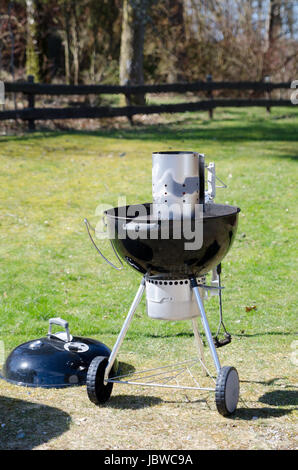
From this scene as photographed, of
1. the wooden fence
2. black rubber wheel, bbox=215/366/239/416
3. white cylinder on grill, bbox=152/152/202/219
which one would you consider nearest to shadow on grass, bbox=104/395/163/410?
black rubber wheel, bbox=215/366/239/416

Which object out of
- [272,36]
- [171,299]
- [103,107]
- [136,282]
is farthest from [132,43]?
[171,299]

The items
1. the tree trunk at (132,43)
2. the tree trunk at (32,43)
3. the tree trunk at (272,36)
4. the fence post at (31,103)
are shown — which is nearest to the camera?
the fence post at (31,103)

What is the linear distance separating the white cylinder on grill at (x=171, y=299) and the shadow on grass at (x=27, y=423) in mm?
900

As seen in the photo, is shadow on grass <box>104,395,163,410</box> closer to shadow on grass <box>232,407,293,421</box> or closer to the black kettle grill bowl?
shadow on grass <box>232,407,293,421</box>

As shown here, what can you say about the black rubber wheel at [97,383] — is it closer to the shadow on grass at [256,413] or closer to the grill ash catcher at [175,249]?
the grill ash catcher at [175,249]

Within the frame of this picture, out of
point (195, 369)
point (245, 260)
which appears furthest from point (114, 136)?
Answer: point (195, 369)

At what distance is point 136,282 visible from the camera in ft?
23.3

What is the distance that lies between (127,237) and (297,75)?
20.2 m

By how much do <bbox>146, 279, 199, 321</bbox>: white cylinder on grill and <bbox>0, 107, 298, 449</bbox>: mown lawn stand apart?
64 centimetres

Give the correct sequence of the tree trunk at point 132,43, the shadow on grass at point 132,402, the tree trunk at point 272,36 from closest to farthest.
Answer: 1. the shadow on grass at point 132,402
2. the tree trunk at point 132,43
3. the tree trunk at point 272,36

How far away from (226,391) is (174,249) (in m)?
0.92

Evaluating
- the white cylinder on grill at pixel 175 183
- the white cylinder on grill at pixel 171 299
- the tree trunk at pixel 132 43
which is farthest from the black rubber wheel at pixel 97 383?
the tree trunk at pixel 132 43

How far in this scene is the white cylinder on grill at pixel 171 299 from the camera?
4.19 m
